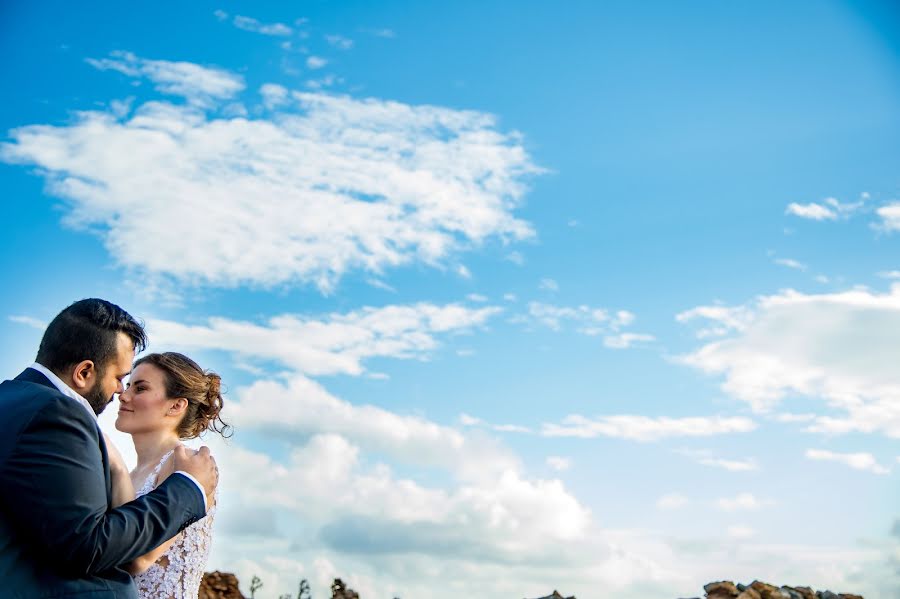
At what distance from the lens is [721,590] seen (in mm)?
9961

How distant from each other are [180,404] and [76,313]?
1711 mm

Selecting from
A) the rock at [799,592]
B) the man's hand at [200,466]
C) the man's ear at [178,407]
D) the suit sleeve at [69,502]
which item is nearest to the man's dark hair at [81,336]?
the suit sleeve at [69,502]

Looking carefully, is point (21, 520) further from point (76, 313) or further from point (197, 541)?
point (197, 541)

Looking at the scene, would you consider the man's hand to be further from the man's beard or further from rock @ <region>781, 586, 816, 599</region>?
rock @ <region>781, 586, 816, 599</region>

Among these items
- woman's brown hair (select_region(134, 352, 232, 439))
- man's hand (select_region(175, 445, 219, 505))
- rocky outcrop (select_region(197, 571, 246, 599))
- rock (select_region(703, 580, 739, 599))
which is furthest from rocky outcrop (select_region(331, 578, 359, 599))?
man's hand (select_region(175, 445, 219, 505))

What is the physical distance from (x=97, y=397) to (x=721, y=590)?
7878mm

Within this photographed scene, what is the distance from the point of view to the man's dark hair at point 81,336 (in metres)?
4.15

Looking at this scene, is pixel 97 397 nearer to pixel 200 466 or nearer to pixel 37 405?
pixel 37 405

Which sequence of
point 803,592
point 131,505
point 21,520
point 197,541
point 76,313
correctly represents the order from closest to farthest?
point 21,520
point 131,505
point 76,313
point 197,541
point 803,592

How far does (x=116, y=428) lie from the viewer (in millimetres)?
5691

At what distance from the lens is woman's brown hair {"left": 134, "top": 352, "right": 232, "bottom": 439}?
5844mm

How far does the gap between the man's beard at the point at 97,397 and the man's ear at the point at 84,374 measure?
22mm

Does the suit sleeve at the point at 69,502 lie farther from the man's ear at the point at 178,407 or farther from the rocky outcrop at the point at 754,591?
the rocky outcrop at the point at 754,591

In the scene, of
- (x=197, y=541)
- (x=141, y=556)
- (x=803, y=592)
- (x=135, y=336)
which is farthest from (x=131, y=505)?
(x=803, y=592)
